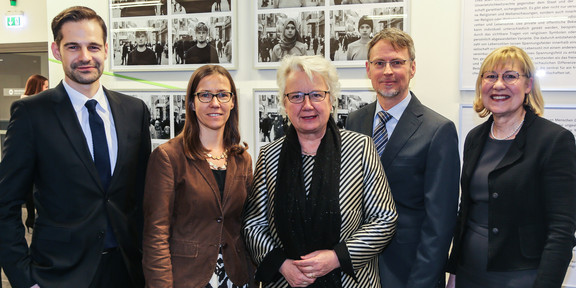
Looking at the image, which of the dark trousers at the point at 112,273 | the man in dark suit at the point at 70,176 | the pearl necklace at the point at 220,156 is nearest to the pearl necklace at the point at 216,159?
the pearl necklace at the point at 220,156

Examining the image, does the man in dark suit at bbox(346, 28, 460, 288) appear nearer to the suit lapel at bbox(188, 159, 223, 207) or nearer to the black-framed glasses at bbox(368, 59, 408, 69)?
the black-framed glasses at bbox(368, 59, 408, 69)

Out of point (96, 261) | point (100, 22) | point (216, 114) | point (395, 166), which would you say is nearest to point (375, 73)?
point (395, 166)

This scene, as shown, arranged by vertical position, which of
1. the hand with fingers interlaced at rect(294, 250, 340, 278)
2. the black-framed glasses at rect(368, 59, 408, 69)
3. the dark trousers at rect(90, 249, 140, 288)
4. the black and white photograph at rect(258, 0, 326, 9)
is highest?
the black and white photograph at rect(258, 0, 326, 9)

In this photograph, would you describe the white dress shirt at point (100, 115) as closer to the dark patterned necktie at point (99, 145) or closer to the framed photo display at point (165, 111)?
the dark patterned necktie at point (99, 145)

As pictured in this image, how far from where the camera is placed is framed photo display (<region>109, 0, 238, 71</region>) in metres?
3.36

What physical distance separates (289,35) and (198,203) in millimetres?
1738

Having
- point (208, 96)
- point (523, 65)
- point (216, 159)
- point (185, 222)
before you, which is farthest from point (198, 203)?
point (523, 65)

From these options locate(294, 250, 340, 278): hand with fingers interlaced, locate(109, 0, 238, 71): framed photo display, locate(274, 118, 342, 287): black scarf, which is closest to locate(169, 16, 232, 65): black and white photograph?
locate(109, 0, 238, 71): framed photo display

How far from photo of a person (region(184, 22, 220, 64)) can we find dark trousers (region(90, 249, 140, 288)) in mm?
1807

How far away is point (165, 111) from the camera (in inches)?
140

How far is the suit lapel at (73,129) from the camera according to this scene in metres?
1.88

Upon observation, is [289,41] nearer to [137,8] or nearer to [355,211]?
[137,8]

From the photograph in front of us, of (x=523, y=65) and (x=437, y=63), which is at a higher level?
(x=437, y=63)

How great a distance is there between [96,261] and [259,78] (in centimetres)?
186
